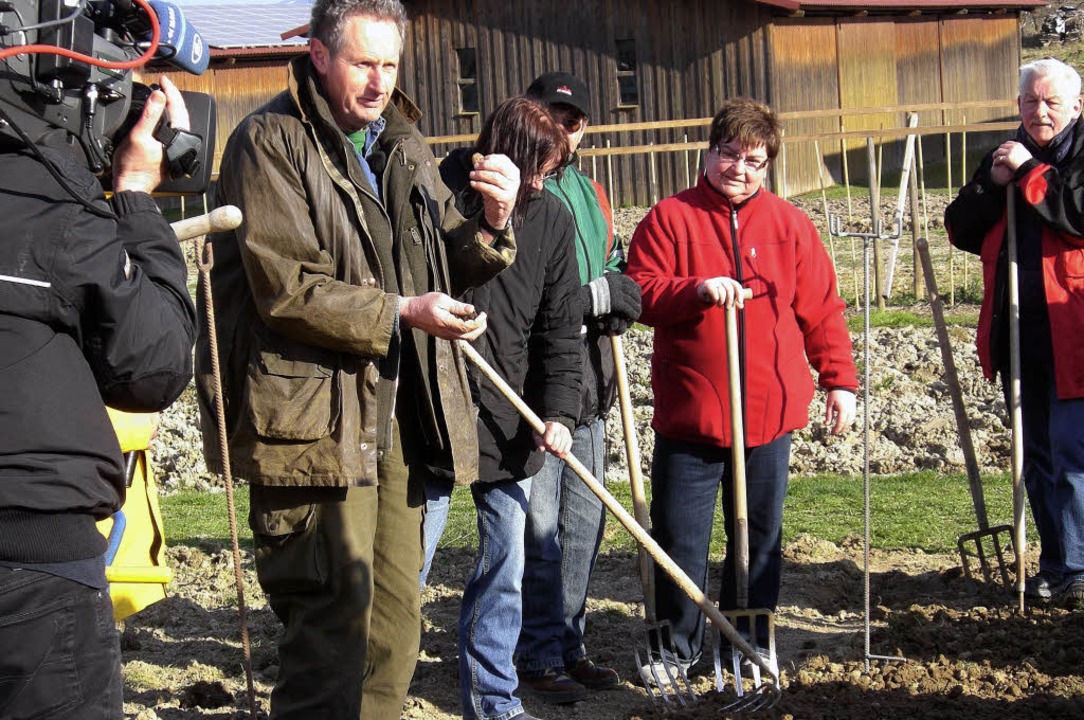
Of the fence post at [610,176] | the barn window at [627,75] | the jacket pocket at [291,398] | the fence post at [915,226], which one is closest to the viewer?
the jacket pocket at [291,398]

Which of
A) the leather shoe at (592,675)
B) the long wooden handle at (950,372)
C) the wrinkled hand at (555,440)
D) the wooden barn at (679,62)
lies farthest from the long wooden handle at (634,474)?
the wooden barn at (679,62)

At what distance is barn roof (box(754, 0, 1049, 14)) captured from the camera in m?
22.9

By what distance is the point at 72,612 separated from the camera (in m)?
2.43

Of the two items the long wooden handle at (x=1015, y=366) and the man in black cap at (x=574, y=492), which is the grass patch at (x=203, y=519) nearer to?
the man in black cap at (x=574, y=492)

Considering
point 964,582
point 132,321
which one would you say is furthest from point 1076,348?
point 132,321

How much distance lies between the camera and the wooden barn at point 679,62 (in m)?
23.3

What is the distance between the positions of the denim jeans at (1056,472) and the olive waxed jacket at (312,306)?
126 inches

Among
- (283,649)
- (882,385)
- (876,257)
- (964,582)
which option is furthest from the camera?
(876,257)

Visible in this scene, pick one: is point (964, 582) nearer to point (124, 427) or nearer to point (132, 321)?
point (124, 427)

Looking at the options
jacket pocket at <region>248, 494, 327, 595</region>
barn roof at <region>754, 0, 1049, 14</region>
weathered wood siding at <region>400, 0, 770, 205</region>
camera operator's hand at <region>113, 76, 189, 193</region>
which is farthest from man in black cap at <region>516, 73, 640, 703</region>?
barn roof at <region>754, 0, 1049, 14</region>

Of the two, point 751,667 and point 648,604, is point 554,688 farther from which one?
point 751,667

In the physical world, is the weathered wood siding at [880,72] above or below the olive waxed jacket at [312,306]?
above

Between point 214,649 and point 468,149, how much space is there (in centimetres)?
235

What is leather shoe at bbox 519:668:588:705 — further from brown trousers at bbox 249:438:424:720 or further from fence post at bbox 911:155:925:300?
fence post at bbox 911:155:925:300
